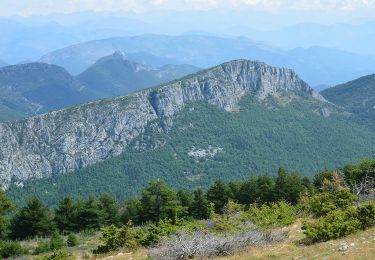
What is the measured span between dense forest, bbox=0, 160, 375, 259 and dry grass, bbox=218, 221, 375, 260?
2.41 feet

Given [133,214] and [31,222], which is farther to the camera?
[133,214]

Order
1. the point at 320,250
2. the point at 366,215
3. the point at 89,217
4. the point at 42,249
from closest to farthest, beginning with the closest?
the point at 320,250
the point at 366,215
the point at 42,249
the point at 89,217

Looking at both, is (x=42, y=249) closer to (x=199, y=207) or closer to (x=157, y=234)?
(x=157, y=234)

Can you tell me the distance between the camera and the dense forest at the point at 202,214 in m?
23.4

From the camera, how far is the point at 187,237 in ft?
72.0

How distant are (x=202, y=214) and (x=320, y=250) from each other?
137 ft

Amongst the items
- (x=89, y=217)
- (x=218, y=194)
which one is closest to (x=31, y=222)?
(x=89, y=217)

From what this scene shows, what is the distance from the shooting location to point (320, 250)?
19297mm

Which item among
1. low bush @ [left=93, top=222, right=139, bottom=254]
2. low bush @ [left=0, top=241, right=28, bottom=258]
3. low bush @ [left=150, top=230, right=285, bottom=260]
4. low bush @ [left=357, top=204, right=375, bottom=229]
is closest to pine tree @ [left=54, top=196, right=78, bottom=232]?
low bush @ [left=0, top=241, right=28, bottom=258]

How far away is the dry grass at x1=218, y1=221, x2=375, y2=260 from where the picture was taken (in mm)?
17797

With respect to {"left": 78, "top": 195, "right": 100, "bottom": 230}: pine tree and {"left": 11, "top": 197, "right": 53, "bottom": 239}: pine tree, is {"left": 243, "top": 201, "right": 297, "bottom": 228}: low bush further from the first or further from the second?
{"left": 11, "top": 197, "right": 53, "bottom": 239}: pine tree

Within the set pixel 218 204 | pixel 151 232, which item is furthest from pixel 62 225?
pixel 151 232

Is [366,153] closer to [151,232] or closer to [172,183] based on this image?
[172,183]

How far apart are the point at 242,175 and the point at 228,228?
175605 mm
